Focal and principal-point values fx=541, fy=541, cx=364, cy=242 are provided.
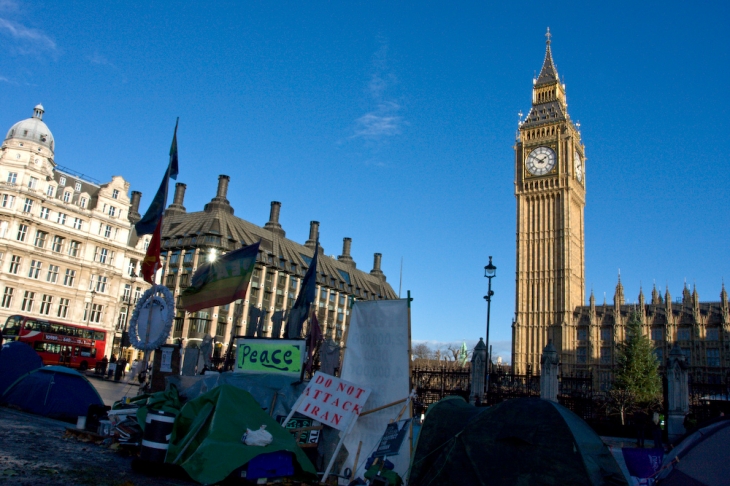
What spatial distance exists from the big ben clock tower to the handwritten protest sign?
6624cm

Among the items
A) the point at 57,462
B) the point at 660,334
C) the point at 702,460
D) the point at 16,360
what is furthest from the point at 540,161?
the point at 57,462

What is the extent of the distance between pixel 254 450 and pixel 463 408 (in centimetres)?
351

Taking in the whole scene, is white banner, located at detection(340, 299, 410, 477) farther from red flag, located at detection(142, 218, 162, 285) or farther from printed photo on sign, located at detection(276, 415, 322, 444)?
red flag, located at detection(142, 218, 162, 285)

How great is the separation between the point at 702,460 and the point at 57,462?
950cm

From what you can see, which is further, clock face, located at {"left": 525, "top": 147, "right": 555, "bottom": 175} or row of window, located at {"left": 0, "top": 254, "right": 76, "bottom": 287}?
clock face, located at {"left": 525, "top": 147, "right": 555, "bottom": 175}

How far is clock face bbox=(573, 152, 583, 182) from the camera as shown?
3027 inches

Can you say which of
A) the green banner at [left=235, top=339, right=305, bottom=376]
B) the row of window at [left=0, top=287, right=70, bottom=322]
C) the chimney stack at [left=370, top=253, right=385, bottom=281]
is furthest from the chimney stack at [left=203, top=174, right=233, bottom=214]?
the green banner at [left=235, top=339, right=305, bottom=376]

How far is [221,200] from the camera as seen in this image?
222 ft

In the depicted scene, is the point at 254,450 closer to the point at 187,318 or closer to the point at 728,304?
the point at 187,318

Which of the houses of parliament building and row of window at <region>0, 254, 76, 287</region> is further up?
the houses of parliament building

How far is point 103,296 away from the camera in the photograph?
5191cm

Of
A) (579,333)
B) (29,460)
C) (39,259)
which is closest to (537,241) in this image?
(579,333)

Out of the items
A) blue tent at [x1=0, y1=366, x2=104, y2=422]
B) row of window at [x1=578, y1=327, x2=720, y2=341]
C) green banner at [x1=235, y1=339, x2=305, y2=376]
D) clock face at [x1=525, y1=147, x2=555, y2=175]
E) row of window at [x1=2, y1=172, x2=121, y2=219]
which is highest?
clock face at [x1=525, y1=147, x2=555, y2=175]

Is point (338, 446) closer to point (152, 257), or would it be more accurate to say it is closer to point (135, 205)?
point (152, 257)
